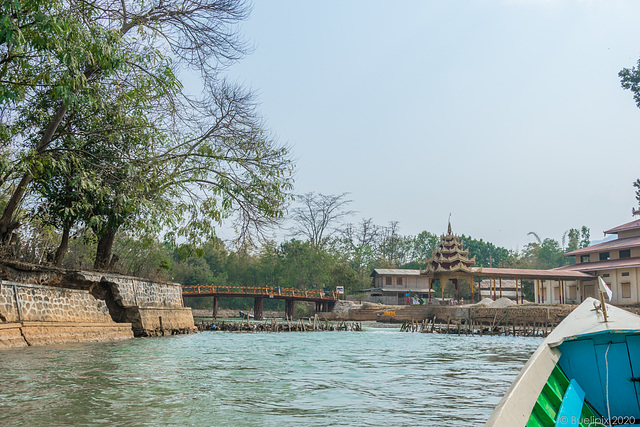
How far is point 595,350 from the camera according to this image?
5.05m

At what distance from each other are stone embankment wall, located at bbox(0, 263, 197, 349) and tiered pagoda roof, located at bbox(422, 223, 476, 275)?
24836 mm

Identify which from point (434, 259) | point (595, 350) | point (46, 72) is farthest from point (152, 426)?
Answer: point (434, 259)

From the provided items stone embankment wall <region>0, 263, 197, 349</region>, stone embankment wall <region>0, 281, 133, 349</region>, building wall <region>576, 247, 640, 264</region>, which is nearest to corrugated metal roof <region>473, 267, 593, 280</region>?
building wall <region>576, 247, 640, 264</region>

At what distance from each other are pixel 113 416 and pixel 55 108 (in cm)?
1099

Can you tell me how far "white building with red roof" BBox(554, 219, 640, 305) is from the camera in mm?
35281

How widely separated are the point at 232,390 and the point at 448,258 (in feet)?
118

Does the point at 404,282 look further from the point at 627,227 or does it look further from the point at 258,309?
the point at 627,227

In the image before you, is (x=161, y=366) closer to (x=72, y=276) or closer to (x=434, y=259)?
(x=72, y=276)

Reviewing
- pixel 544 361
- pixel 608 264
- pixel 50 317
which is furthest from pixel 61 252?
pixel 608 264

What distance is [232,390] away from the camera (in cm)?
830

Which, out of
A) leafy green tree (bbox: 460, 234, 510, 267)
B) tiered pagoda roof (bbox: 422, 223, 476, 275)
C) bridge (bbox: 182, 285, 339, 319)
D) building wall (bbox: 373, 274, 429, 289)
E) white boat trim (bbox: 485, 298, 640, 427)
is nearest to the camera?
white boat trim (bbox: 485, 298, 640, 427)

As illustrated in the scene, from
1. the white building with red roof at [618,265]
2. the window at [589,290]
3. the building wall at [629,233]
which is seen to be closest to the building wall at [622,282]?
the white building with red roof at [618,265]

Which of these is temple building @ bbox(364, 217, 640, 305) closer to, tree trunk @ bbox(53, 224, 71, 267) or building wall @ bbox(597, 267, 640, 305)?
building wall @ bbox(597, 267, 640, 305)

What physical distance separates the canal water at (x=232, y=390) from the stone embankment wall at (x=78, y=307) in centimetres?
95
